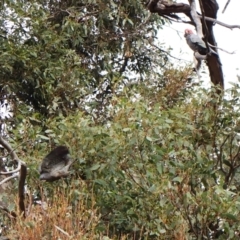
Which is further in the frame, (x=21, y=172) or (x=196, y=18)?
(x=196, y=18)

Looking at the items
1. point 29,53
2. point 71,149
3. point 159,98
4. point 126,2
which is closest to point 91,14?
point 126,2

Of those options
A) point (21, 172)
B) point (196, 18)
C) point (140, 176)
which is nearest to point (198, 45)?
point (196, 18)

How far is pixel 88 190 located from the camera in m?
2.47

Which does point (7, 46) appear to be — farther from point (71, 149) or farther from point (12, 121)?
point (71, 149)

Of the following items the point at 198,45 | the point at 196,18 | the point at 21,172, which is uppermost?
the point at 196,18

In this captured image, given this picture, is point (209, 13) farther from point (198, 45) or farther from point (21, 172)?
point (21, 172)

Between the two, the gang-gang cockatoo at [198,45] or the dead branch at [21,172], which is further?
the gang-gang cockatoo at [198,45]

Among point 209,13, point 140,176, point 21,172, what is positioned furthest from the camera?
point 209,13

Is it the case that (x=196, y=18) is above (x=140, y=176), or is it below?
above

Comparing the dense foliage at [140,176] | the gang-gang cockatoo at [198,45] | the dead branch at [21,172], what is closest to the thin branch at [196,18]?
the gang-gang cockatoo at [198,45]

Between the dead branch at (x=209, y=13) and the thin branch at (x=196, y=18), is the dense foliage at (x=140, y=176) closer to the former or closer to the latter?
the dead branch at (x=209, y=13)

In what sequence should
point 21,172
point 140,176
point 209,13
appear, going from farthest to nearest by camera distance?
point 209,13
point 140,176
point 21,172

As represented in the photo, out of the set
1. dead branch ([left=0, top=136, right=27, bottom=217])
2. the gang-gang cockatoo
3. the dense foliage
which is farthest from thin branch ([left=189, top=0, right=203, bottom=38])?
dead branch ([left=0, top=136, right=27, bottom=217])

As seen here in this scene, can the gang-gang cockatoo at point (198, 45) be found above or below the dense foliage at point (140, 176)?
above
